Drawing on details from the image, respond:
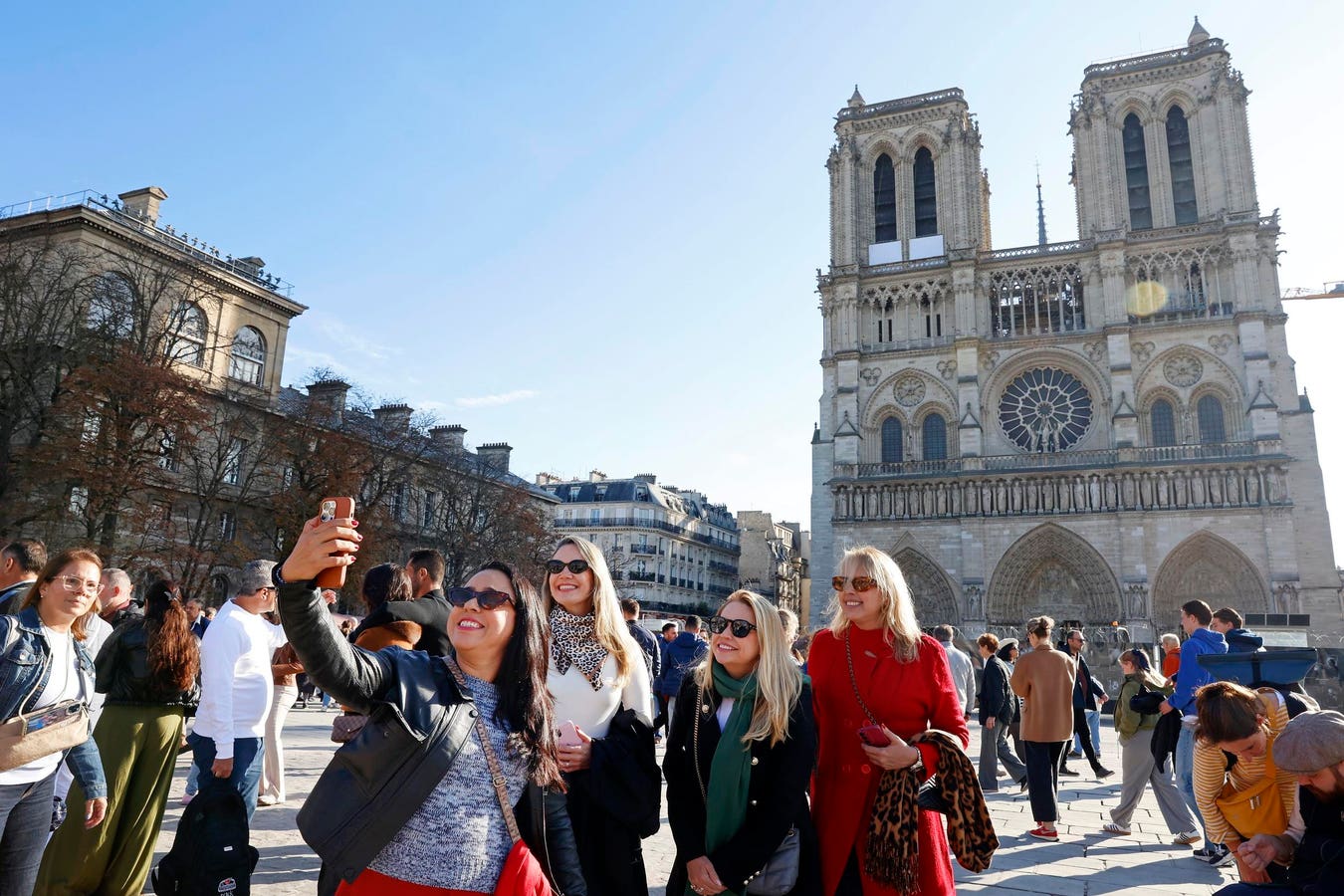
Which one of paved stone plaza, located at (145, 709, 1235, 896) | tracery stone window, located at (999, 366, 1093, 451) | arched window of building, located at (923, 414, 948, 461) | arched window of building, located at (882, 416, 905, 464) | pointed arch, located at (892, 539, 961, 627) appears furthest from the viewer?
arched window of building, located at (882, 416, 905, 464)

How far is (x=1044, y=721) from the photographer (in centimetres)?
659

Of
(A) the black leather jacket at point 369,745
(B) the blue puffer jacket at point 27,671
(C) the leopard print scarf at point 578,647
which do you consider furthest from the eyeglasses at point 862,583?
(B) the blue puffer jacket at point 27,671

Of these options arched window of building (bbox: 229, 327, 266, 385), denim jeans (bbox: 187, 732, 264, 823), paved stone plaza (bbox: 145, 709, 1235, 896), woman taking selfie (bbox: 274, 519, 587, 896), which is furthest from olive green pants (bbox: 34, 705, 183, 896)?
arched window of building (bbox: 229, 327, 266, 385)

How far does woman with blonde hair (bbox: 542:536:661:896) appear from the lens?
2809mm

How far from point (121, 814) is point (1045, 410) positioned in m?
33.2

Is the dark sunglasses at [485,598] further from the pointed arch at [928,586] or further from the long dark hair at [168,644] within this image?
the pointed arch at [928,586]

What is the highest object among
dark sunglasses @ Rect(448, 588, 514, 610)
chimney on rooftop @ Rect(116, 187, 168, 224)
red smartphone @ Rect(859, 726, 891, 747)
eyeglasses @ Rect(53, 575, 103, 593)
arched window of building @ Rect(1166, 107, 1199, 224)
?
arched window of building @ Rect(1166, 107, 1199, 224)

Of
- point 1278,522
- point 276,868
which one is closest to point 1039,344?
point 1278,522

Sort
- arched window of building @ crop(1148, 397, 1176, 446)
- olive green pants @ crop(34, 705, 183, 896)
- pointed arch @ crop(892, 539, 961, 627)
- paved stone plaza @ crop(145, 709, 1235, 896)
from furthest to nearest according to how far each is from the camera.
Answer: pointed arch @ crop(892, 539, 961, 627)
arched window of building @ crop(1148, 397, 1176, 446)
paved stone plaza @ crop(145, 709, 1235, 896)
olive green pants @ crop(34, 705, 183, 896)

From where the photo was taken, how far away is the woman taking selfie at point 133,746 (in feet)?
12.4

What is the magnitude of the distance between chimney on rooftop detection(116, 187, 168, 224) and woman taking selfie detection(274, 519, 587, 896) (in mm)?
30151

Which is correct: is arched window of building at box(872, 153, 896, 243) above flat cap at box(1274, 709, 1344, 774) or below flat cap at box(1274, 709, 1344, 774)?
above

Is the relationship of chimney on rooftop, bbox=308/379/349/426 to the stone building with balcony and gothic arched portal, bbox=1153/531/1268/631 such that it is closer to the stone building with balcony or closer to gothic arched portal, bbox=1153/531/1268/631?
the stone building with balcony

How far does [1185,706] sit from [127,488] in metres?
18.2
